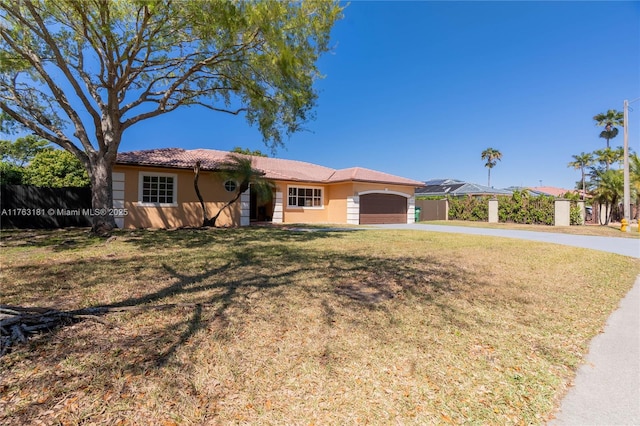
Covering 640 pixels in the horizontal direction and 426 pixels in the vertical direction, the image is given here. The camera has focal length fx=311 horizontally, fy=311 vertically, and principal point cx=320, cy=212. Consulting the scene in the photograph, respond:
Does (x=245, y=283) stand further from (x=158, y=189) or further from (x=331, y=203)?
(x=331, y=203)

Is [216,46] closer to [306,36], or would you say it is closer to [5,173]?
[306,36]

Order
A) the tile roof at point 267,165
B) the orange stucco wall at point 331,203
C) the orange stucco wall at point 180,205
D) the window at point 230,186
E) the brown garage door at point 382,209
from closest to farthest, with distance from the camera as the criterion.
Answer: the orange stucco wall at point 180,205
the tile roof at point 267,165
the window at point 230,186
the orange stucco wall at point 331,203
the brown garage door at point 382,209

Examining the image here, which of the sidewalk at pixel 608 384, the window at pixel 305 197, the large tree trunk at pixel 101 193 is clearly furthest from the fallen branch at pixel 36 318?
the window at pixel 305 197

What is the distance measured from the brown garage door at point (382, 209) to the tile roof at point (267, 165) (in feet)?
4.02

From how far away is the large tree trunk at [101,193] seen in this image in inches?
408

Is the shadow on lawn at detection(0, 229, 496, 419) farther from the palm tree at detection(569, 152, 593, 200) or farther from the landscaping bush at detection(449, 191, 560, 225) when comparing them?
the palm tree at detection(569, 152, 593, 200)

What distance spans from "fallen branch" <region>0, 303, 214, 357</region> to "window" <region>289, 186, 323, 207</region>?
52.1 feet

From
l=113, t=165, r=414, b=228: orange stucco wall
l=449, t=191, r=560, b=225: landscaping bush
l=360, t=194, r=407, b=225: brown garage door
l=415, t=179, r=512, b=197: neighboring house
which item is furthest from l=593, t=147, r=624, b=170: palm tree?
l=113, t=165, r=414, b=228: orange stucco wall

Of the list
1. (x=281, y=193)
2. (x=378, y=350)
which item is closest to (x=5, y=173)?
(x=281, y=193)

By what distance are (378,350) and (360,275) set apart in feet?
9.20

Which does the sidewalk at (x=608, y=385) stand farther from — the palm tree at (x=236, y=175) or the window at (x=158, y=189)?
the window at (x=158, y=189)

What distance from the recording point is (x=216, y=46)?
29.3 ft

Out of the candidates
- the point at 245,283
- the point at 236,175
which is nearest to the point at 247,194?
the point at 236,175

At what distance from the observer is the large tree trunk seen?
10359 millimetres
